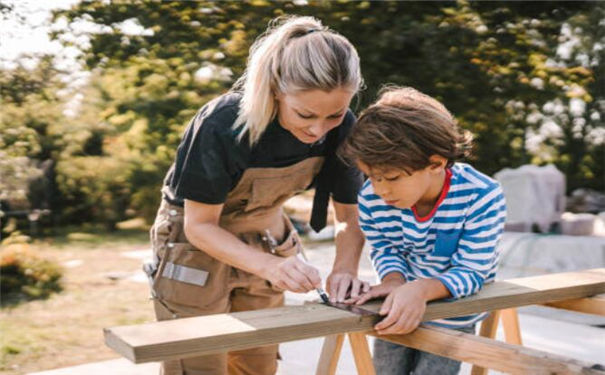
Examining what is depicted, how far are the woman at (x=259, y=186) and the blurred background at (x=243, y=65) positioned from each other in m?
3.51

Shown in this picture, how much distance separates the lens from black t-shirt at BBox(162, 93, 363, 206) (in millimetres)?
1995

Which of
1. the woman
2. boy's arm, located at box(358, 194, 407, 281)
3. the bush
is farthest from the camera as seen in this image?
the bush

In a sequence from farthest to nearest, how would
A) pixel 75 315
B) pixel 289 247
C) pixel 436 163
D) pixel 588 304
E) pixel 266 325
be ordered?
1. pixel 75 315
2. pixel 289 247
3. pixel 588 304
4. pixel 436 163
5. pixel 266 325

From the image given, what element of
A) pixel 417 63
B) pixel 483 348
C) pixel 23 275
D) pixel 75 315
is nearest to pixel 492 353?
pixel 483 348

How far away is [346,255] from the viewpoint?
87.1 inches

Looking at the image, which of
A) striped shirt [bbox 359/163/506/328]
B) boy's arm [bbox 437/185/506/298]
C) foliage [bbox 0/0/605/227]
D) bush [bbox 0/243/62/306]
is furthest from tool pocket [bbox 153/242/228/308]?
foliage [bbox 0/0/605/227]

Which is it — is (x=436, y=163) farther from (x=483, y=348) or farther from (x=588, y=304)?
Result: (x=588, y=304)

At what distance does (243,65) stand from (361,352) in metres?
5.93

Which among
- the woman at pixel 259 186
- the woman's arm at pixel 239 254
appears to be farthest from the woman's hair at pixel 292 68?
the woman's arm at pixel 239 254

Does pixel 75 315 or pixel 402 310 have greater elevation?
pixel 402 310

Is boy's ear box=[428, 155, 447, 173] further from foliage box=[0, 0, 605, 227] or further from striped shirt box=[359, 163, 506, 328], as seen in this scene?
foliage box=[0, 0, 605, 227]

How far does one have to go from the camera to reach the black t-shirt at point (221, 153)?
2.00 meters

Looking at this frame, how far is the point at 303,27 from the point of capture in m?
2.03

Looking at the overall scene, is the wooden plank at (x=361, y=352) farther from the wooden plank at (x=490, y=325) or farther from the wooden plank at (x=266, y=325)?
the wooden plank at (x=490, y=325)
